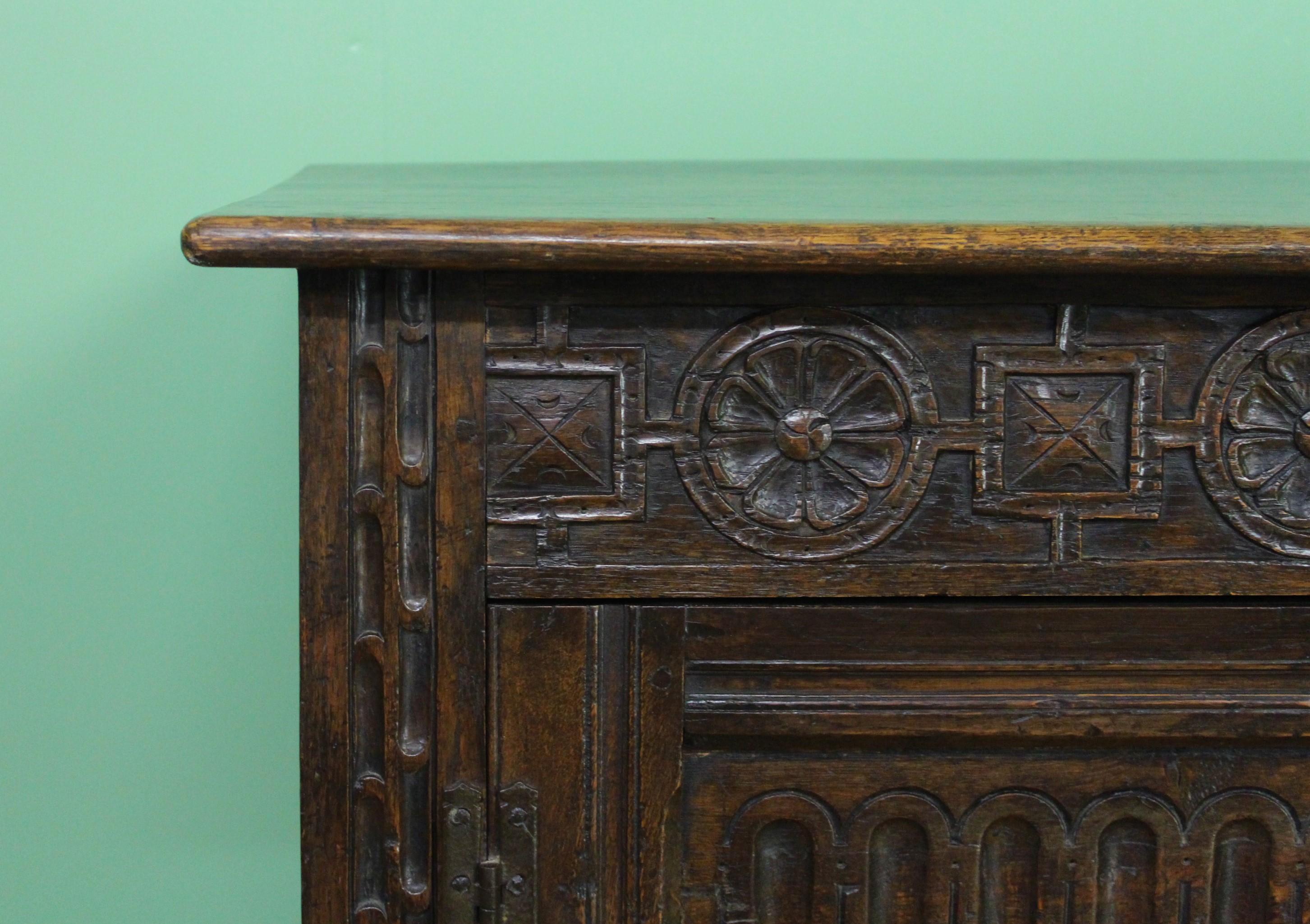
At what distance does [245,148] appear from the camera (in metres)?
1.13

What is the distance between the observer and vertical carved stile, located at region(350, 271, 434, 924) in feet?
2.05

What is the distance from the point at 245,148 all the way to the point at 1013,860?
0.83 meters

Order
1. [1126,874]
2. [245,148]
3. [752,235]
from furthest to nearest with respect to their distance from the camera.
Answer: [245,148] < [1126,874] < [752,235]

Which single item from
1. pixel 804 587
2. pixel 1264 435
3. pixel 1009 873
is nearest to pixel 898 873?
pixel 1009 873

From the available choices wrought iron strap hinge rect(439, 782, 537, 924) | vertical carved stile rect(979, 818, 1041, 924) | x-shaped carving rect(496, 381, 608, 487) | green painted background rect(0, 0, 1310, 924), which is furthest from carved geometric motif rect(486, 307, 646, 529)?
green painted background rect(0, 0, 1310, 924)

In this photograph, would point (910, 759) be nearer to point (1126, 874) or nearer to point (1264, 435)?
point (1126, 874)

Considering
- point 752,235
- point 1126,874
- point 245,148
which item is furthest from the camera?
point 245,148

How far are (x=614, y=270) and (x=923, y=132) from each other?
65 cm

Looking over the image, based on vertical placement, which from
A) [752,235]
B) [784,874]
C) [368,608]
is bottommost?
[784,874]

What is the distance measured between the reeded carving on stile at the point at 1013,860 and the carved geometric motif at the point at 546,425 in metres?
0.20

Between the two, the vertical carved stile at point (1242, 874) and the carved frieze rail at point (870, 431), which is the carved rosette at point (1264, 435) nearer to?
the carved frieze rail at point (870, 431)

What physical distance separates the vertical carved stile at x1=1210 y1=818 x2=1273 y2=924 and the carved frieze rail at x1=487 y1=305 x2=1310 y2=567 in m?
A: 0.15

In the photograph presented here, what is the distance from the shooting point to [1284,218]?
64 centimetres

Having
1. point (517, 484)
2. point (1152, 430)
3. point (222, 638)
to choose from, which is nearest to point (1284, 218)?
point (1152, 430)
